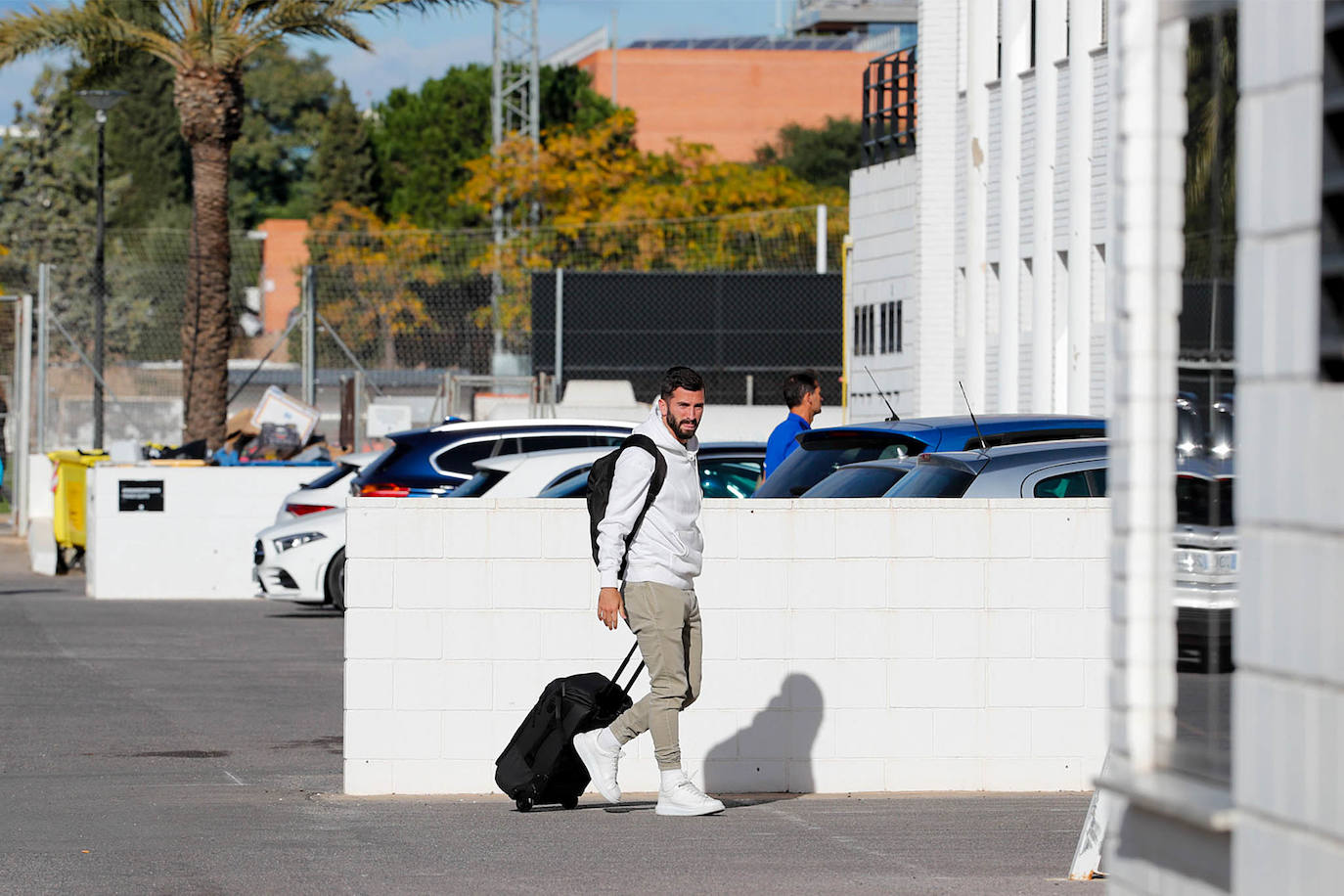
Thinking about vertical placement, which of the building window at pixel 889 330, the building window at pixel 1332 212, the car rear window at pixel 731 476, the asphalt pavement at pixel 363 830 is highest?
the building window at pixel 889 330

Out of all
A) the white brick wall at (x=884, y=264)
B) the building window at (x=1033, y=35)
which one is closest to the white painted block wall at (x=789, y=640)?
the building window at (x=1033, y=35)

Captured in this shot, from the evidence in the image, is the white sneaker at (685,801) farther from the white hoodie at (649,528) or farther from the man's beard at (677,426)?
the man's beard at (677,426)

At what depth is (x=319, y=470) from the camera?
2188cm

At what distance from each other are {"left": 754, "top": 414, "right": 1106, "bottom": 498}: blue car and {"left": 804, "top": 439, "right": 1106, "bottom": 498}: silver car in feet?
3.33

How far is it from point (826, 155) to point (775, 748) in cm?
7696

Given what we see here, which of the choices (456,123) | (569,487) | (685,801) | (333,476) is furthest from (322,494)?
(456,123)

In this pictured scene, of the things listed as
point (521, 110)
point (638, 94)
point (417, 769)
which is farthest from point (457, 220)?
point (417, 769)

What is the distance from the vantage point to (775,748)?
9102 millimetres

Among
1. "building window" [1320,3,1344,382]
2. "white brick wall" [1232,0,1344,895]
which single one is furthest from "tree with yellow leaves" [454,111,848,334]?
"building window" [1320,3,1344,382]

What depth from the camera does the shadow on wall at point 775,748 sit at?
358 inches

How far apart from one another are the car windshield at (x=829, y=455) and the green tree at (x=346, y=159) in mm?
76019

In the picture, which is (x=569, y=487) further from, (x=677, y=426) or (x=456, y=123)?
Answer: (x=456, y=123)

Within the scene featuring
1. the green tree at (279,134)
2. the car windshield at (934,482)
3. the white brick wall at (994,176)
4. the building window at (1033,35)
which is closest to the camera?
the car windshield at (934,482)

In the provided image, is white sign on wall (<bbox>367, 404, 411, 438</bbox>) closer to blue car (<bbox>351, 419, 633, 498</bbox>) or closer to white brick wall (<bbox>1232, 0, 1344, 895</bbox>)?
blue car (<bbox>351, 419, 633, 498</bbox>)
